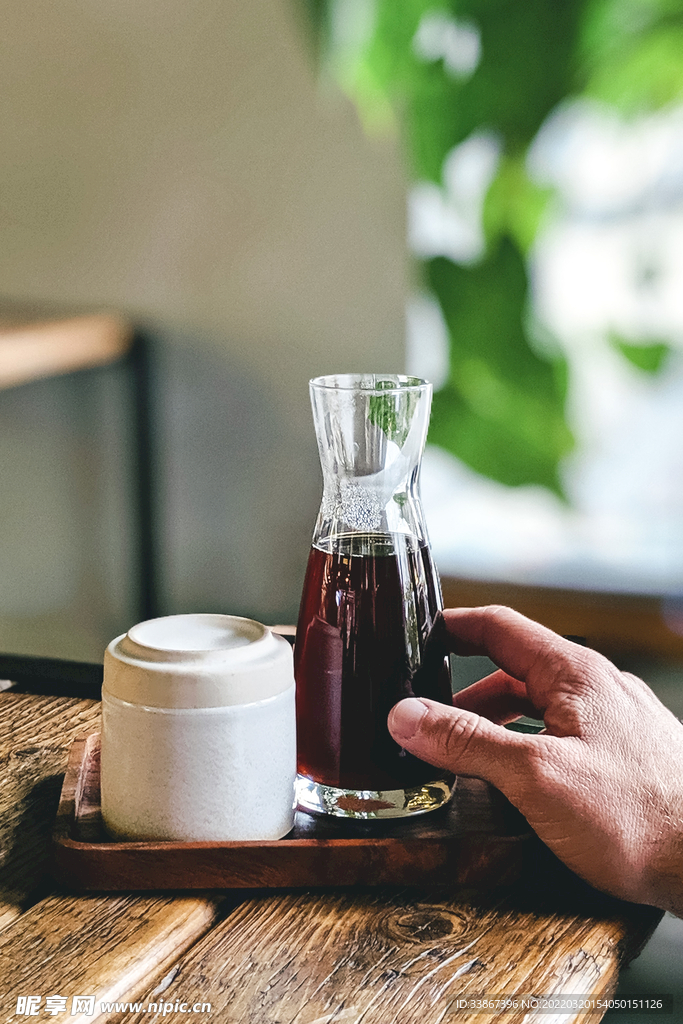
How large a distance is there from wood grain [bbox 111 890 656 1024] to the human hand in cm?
4

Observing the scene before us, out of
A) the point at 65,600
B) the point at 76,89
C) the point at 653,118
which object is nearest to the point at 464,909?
Answer: the point at 653,118

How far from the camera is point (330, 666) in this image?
2.15 ft

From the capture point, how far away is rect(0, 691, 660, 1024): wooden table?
1.67 ft

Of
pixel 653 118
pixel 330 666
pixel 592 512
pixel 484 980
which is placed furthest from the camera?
pixel 592 512

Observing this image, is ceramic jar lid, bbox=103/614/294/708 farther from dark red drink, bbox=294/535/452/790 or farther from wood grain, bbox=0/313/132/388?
wood grain, bbox=0/313/132/388

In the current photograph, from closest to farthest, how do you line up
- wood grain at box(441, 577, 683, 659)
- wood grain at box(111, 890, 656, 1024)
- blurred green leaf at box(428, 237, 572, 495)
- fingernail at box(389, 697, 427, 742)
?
wood grain at box(111, 890, 656, 1024) < fingernail at box(389, 697, 427, 742) < blurred green leaf at box(428, 237, 572, 495) < wood grain at box(441, 577, 683, 659)

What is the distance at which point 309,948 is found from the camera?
1.82 feet

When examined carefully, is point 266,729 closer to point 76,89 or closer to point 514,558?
point 514,558

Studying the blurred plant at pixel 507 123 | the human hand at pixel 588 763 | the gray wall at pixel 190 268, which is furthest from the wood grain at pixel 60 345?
the human hand at pixel 588 763

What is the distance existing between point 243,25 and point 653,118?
66 cm

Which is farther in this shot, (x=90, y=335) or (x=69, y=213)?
(x=69, y=213)

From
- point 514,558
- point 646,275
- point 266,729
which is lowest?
point 514,558

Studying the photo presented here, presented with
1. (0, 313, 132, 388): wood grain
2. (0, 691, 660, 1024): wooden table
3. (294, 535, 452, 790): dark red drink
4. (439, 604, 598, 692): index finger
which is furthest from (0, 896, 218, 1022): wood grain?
(0, 313, 132, 388): wood grain

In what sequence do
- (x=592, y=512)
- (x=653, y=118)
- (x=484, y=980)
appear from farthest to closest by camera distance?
1. (x=592, y=512)
2. (x=653, y=118)
3. (x=484, y=980)
